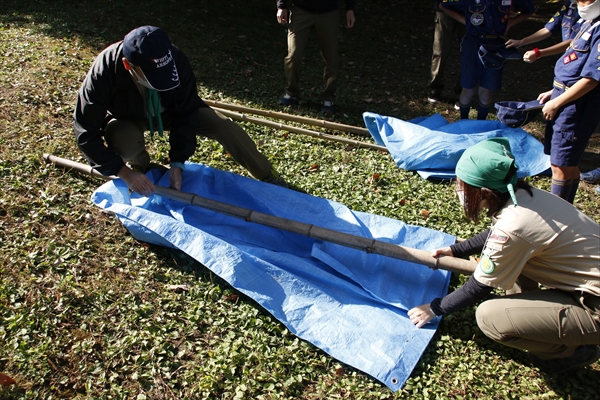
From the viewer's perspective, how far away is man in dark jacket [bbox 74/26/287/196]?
3117 mm

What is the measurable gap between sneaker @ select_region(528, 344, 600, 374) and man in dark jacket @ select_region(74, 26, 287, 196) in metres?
2.51

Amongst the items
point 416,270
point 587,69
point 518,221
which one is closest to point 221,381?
point 416,270

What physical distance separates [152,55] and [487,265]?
2.30m

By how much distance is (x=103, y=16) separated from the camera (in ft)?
24.9

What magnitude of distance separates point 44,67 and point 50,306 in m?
3.89

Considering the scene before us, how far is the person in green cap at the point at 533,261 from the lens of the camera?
2.46 m

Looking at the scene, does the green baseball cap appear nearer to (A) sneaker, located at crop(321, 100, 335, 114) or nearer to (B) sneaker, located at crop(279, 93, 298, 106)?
(A) sneaker, located at crop(321, 100, 335, 114)

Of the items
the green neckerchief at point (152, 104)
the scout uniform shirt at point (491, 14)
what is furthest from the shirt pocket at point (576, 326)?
the scout uniform shirt at point (491, 14)

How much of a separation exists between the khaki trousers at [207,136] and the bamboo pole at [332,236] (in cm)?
39

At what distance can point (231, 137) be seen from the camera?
397 cm

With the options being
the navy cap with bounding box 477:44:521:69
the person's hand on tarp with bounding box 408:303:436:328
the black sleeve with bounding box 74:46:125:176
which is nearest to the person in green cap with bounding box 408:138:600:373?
the person's hand on tarp with bounding box 408:303:436:328

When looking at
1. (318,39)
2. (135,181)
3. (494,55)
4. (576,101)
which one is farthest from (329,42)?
(135,181)

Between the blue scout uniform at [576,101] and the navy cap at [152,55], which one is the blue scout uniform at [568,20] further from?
the navy cap at [152,55]

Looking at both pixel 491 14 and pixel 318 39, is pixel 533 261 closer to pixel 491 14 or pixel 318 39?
pixel 491 14
